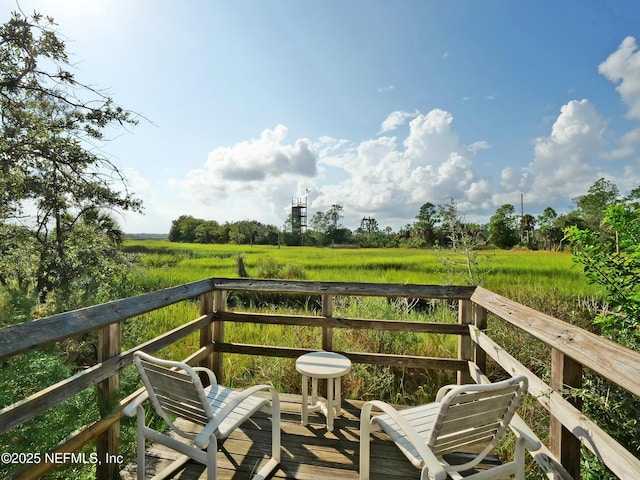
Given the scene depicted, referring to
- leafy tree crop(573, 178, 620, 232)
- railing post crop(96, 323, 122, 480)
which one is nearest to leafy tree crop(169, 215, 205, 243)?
leafy tree crop(573, 178, 620, 232)

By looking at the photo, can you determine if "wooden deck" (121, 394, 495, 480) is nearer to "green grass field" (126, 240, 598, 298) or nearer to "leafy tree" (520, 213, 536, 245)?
"green grass field" (126, 240, 598, 298)

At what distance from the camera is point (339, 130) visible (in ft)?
27.6

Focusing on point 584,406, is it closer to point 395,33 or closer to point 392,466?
point 392,466

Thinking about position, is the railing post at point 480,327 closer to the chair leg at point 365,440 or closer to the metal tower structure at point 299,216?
the chair leg at point 365,440

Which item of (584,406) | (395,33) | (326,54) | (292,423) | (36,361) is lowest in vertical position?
(292,423)

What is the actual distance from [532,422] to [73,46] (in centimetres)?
643

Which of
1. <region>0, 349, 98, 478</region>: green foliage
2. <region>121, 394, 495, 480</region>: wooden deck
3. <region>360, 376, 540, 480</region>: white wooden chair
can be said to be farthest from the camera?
<region>121, 394, 495, 480</region>: wooden deck

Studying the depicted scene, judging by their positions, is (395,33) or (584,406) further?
(395,33)

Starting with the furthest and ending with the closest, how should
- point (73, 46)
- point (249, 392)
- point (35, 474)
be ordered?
point (73, 46)
point (249, 392)
point (35, 474)

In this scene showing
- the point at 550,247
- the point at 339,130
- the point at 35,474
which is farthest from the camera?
the point at 550,247

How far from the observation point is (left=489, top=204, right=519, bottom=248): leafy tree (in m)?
16.8

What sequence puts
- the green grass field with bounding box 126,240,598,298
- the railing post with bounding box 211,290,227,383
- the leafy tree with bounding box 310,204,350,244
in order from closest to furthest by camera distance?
1. the railing post with bounding box 211,290,227,383
2. the green grass field with bounding box 126,240,598,298
3. the leafy tree with bounding box 310,204,350,244

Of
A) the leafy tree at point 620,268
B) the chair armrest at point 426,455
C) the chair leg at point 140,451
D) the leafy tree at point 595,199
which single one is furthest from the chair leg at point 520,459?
the leafy tree at point 595,199

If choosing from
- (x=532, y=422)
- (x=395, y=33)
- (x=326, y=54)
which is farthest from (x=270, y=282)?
(x=395, y=33)
